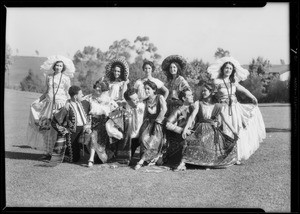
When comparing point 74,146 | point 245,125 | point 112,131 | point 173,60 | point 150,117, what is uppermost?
point 173,60

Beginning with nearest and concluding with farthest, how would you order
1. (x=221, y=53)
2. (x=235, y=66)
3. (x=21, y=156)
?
1. (x=221, y=53)
2. (x=235, y=66)
3. (x=21, y=156)

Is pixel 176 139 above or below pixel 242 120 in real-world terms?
below

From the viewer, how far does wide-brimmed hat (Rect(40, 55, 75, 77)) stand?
671cm

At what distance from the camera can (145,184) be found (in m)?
6.14

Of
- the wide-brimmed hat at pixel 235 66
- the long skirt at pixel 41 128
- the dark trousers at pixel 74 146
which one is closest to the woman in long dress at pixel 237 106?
the wide-brimmed hat at pixel 235 66

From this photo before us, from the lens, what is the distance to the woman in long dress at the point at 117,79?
22.7 ft

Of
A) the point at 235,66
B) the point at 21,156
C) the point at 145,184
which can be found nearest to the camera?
the point at 145,184

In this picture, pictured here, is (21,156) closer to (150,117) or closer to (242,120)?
(150,117)

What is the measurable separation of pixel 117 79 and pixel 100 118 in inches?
26.6

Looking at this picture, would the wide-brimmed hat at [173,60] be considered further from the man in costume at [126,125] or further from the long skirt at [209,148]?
the long skirt at [209,148]

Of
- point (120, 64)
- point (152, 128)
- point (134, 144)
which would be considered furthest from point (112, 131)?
point (120, 64)

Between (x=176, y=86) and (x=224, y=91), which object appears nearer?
(x=224, y=91)

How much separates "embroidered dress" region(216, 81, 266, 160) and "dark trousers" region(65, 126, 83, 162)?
7.47 ft

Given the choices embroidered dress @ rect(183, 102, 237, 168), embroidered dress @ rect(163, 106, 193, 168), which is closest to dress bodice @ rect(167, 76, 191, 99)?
embroidered dress @ rect(163, 106, 193, 168)
